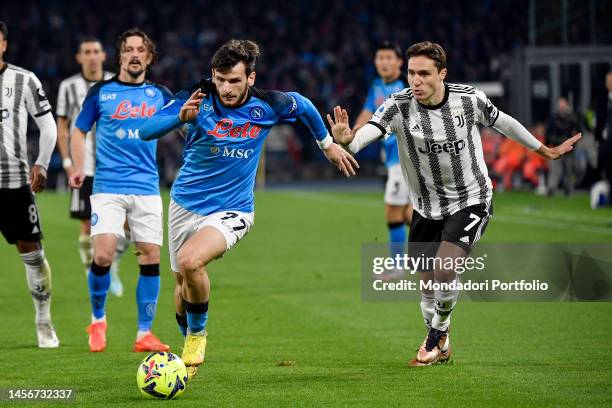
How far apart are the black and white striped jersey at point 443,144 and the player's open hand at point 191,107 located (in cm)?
125

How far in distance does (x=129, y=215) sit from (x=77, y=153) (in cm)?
62

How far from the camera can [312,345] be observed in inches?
333

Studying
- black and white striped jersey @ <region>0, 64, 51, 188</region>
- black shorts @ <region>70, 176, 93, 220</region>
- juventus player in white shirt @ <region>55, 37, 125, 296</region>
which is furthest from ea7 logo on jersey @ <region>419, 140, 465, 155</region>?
black shorts @ <region>70, 176, 93, 220</region>

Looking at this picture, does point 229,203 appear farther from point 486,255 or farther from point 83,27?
point 83,27

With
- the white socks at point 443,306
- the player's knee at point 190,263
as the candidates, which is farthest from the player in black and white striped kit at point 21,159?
the white socks at point 443,306

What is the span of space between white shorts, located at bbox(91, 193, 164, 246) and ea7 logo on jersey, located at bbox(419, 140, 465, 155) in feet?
7.10

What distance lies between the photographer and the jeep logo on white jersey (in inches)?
283

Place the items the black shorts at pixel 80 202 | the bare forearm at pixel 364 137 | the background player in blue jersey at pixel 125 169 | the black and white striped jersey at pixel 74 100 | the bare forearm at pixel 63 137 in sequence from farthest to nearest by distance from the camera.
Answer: the black shorts at pixel 80 202 < the black and white striped jersey at pixel 74 100 < the bare forearm at pixel 63 137 < the background player in blue jersey at pixel 125 169 < the bare forearm at pixel 364 137

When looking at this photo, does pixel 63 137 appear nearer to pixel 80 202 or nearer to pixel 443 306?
pixel 80 202

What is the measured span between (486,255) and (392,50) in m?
3.00

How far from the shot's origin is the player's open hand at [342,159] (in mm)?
7141

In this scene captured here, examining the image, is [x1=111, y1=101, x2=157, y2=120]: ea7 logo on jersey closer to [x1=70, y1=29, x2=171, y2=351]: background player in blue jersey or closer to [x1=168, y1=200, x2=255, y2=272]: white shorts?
[x1=70, y1=29, x2=171, y2=351]: background player in blue jersey

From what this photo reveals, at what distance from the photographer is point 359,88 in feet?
118

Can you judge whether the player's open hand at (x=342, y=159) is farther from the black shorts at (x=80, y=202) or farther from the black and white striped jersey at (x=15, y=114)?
the black shorts at (x=80, y=202)
